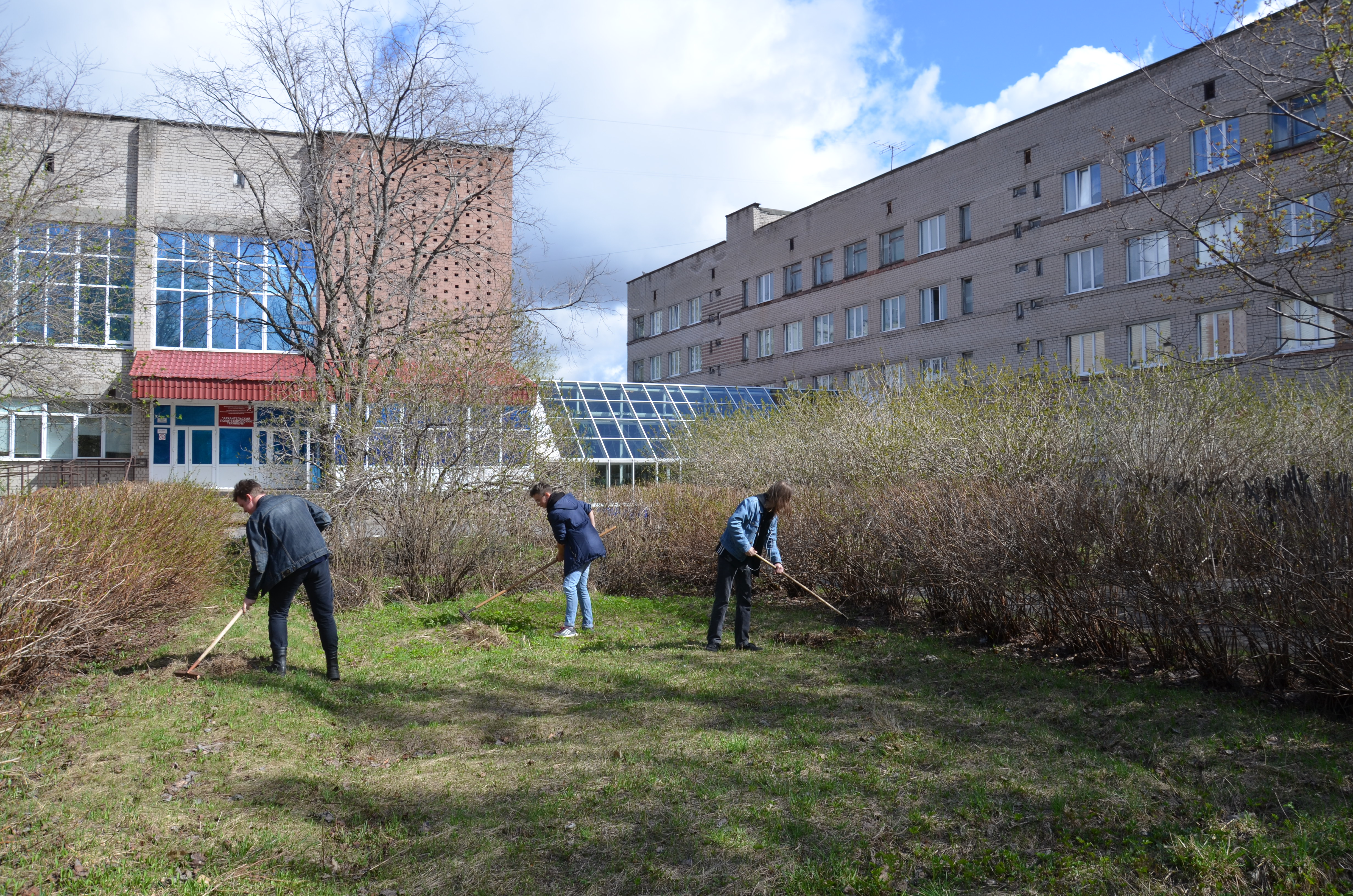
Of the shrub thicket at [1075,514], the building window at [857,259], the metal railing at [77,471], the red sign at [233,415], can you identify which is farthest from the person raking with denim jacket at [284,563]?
the building window at [857,259]

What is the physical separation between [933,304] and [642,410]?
40.3 ft

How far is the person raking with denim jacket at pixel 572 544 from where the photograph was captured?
9555 millimetres

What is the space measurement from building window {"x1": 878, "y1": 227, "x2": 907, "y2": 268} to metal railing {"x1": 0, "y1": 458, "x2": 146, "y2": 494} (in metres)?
27.0

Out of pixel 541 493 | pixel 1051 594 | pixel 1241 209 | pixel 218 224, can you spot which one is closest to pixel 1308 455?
pixel 1241 209

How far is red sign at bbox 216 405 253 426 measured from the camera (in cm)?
2655

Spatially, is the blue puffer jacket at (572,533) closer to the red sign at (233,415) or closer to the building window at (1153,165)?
the red sign at (233,415)

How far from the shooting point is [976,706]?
6410 mm

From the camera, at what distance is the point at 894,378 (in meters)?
17.9

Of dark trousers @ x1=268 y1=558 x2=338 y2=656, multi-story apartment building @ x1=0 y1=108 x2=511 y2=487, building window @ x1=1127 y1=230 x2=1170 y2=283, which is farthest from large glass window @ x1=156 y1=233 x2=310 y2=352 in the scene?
building window @ x1=1127 y1=230 x2=1170 y2=283

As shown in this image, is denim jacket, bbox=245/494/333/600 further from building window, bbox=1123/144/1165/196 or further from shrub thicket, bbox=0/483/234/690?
building window, bbox=1123/144/1165/196

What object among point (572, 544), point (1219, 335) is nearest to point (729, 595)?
point (572, 544)

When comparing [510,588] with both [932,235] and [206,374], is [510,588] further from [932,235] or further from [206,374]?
[932,235]

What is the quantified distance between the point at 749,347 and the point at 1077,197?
18454 millimetres

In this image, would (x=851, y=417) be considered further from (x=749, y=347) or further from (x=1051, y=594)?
(x=749, y=347)
